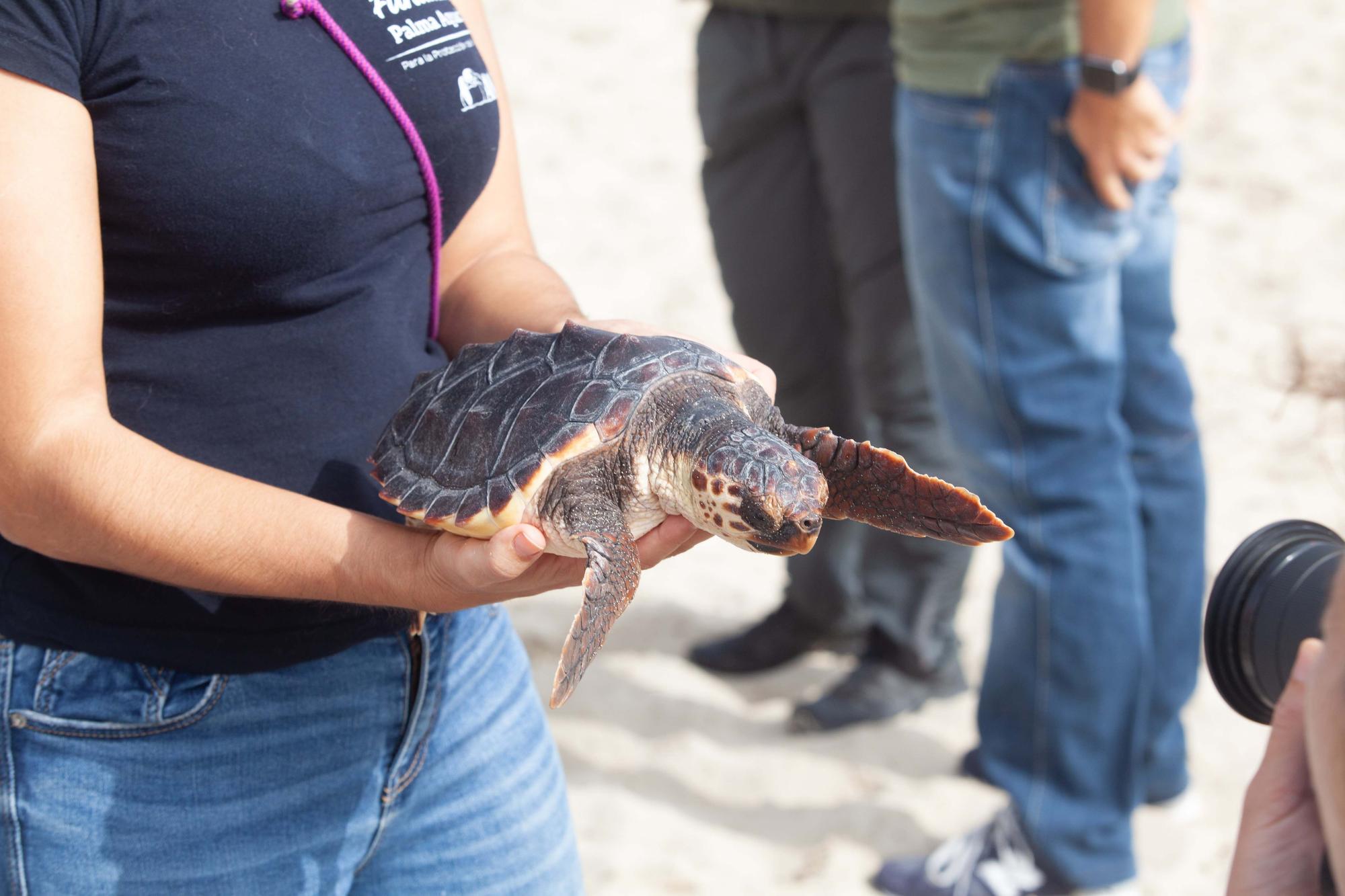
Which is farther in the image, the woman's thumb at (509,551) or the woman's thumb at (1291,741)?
the woman's thumb at (509,551)

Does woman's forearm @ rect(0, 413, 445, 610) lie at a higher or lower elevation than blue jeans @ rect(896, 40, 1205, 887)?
higher

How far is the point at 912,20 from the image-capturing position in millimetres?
2035

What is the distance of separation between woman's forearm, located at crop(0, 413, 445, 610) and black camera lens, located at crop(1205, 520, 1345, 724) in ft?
2.56

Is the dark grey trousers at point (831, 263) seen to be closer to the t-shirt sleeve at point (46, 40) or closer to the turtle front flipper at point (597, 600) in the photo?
the turtle front flipper at point (597, 600)

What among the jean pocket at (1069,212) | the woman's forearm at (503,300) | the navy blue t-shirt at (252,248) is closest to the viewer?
the navy blue t-shirt at (252,248)

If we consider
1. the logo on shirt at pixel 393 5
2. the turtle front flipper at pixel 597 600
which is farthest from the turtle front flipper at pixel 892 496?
the logo on shirt at pixel 393 5

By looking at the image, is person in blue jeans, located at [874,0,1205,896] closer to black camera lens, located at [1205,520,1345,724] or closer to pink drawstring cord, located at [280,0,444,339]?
black camera lens, located at [1205,520,1345,724]

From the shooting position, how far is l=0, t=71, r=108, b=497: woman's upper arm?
86cm

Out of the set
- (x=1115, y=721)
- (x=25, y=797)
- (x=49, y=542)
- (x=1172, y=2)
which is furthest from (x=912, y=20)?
(x=25, y=797)

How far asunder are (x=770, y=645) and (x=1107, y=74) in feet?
5.65

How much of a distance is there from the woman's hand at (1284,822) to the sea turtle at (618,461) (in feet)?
1.36

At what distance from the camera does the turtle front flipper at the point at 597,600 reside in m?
1.07

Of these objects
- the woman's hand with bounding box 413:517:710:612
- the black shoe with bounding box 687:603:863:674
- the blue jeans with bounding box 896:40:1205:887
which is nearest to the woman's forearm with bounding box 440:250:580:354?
the woman's hand with bounding box 413:517:710:612

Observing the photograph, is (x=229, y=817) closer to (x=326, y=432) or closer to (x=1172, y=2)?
(x=326, y=432)
